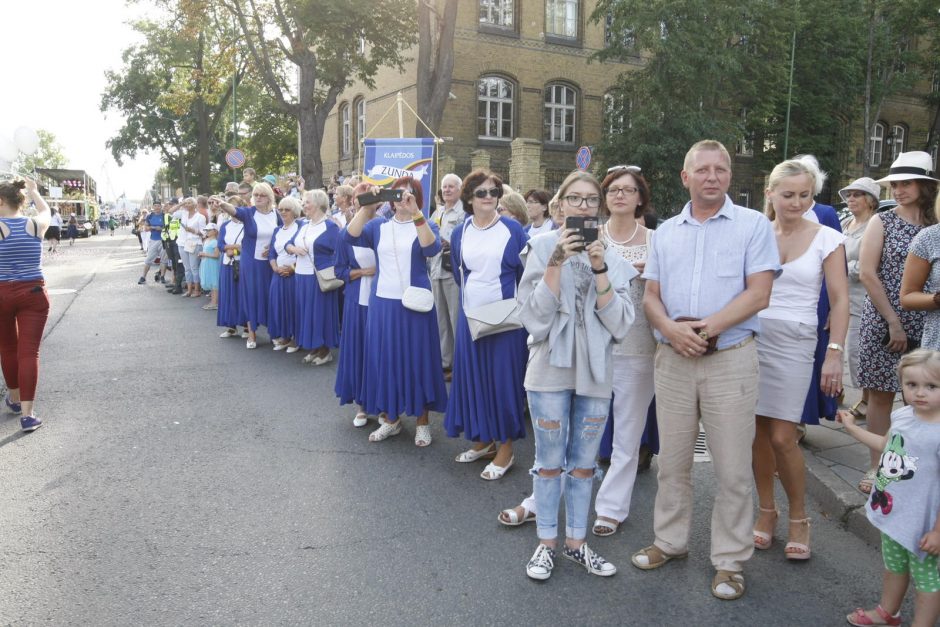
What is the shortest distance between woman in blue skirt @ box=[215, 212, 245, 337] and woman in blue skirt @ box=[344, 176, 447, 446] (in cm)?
519

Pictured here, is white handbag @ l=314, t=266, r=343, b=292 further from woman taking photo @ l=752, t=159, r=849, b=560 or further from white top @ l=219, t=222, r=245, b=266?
woman taking photo @ l=752, t=159, r=849, b=560

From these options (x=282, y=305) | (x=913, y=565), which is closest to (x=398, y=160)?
(x=282, y=305)

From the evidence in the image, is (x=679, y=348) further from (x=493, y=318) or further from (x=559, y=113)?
(x=559, y=113)

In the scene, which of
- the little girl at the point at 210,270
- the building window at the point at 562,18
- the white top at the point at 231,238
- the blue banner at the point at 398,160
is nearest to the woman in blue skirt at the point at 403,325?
the blue banner at the point at 398,160

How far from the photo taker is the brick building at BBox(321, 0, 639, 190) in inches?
1099

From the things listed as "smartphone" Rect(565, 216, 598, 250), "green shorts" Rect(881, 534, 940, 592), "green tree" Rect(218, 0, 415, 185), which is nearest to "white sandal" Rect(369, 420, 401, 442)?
"smartphone" Rect(565, 216, 598, 250)

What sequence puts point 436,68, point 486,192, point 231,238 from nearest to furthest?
point 486,192
point 231,238
point 436,68

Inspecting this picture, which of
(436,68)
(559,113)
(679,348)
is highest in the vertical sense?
(559,113)

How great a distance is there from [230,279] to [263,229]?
117 centimetres

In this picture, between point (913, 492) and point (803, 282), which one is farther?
point (803, 282)

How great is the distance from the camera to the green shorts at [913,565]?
2883 millimetres

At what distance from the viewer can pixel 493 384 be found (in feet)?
16.3

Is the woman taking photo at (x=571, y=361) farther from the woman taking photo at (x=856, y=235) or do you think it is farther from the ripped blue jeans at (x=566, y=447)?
the woman taking photo at (x=856, y=235)

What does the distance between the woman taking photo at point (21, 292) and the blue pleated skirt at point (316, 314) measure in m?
3.01
